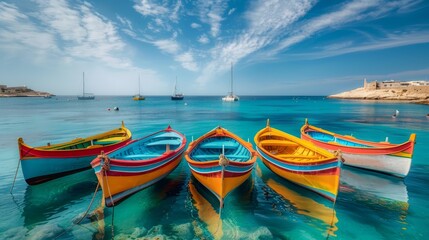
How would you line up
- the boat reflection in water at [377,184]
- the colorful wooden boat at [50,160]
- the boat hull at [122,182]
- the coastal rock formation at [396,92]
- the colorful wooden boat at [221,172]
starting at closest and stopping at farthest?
the boat hull at [122,182] < the colorful wooden boat at [221,172] < the boat reflection in water at [377,184] < the colorful wooden boat at [50,160] < the coastal rock formation at [396,92]

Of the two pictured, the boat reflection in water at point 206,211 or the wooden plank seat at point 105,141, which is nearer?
the boat reflection in water at point 206,211

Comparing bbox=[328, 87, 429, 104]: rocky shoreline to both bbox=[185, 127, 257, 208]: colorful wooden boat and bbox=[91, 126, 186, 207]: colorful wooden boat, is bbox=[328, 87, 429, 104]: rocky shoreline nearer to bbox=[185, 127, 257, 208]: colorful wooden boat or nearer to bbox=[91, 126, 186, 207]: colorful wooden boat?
bbox=[185, 127, 257, 208]: colorful wooden boat

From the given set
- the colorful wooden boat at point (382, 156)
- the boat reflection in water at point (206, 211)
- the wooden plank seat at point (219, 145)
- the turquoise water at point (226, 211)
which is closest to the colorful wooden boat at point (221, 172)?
the boat reflection in water at point (206, 211)

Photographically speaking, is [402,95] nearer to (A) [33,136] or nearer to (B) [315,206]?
(B) [315,206]

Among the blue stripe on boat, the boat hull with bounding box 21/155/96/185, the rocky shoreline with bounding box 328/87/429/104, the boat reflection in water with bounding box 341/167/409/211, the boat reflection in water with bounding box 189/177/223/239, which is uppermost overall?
the rocky shoreline with bounding box 328/87/429/104

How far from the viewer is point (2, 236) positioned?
7984mm

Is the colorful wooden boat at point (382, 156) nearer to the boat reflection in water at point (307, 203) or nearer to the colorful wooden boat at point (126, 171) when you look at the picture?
the boat reflection in water at point (307, 203)

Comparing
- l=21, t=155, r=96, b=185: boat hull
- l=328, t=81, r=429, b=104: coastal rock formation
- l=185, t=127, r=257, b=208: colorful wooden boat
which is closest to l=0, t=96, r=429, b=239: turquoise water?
l=21, t=155, r=96, b=185: boat hull

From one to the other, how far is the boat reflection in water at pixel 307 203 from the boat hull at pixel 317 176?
49 centimetres

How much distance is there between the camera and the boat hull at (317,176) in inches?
374

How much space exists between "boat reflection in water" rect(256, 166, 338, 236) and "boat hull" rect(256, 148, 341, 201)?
49 cm

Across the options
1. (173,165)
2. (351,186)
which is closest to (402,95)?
(351,186)

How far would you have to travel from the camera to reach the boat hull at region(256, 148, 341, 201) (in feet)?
31.1

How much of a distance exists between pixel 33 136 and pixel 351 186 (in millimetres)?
35077
